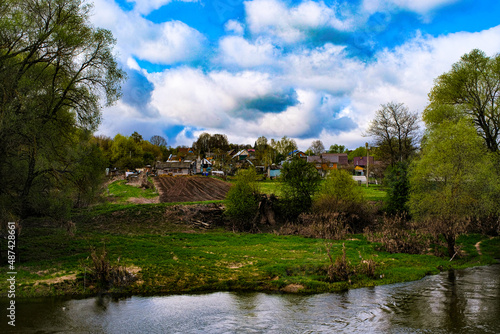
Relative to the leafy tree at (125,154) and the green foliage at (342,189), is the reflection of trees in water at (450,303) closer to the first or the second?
the green foliage at (342,189)

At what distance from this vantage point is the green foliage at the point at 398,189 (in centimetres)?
4025

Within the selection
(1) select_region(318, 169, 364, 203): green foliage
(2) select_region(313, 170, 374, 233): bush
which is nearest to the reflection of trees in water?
(2) select_region(313, 170, 374, 233): bush

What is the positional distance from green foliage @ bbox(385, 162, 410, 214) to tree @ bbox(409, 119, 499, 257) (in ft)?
23.2

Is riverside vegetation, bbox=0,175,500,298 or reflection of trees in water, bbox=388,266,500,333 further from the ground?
riverside vegetation, bbox=0,175,500,298

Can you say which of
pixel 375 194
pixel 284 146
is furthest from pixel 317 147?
pixel 375 194

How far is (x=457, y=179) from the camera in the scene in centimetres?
3069

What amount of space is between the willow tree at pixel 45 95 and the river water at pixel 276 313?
24.3 ft

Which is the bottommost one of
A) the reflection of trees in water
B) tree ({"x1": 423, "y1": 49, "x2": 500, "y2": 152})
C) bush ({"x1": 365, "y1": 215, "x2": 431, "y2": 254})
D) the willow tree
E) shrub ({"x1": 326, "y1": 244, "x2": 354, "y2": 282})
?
the reflection of trees in water

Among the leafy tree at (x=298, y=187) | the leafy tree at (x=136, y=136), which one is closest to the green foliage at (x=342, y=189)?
the leafy tree at (x=298, y=187)

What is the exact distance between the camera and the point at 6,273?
17594 millimetres

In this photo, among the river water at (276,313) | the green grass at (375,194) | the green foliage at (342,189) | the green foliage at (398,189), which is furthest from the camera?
the green grass at (375,194)

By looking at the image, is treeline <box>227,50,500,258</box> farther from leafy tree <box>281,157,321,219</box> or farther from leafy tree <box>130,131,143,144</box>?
leafy tree <box>130,131,143,144</box>

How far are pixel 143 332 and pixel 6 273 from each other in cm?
940

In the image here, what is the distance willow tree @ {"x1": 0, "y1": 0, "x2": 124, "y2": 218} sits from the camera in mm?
18500
